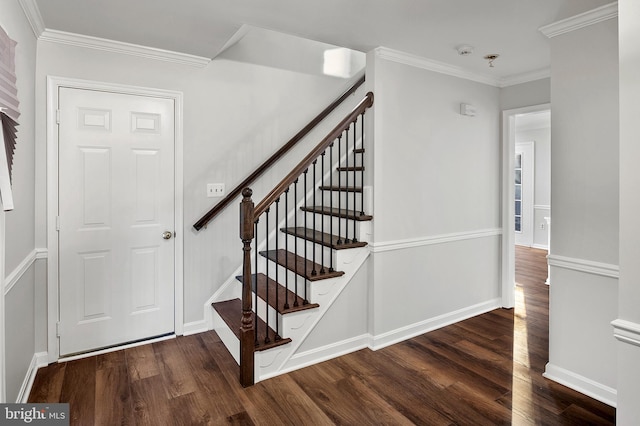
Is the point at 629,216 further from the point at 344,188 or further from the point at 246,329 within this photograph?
the point at 344,188

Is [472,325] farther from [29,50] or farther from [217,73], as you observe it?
[29,50]

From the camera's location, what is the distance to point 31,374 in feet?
7.68

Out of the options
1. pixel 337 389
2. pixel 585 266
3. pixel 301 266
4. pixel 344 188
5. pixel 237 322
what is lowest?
pixel 337 389

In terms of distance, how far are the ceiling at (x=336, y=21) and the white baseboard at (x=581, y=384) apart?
2251mm

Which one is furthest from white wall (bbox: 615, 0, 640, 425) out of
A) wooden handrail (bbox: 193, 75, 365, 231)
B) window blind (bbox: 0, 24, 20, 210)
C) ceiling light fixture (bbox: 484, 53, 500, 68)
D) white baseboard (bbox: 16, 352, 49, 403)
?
white baseboard (bbox: 16, 352, 49, 403)

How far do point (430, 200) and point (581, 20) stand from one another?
1.57 metres

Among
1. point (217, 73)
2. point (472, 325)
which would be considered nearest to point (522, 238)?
point (472, 325)

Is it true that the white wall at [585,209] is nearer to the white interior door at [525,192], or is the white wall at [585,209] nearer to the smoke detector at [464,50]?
the smoke detector at [464,50]

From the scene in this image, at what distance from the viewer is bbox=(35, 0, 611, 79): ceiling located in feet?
6.99

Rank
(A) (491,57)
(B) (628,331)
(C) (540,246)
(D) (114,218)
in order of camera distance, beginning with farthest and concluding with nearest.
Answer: (C) (540,246) < (A) (491,57) < (D) (114,218) < (B) (628,331)

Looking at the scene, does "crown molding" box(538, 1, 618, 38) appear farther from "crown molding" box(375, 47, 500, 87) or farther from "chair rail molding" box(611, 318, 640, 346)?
"chair rail molding" box(611, 318, 640, 346)

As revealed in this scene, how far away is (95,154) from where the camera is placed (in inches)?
106

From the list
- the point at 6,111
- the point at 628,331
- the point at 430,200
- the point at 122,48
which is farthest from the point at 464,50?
the point at 6,111

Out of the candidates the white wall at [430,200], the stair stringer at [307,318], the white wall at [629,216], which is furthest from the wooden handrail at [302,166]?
the white wall at [629,216]
